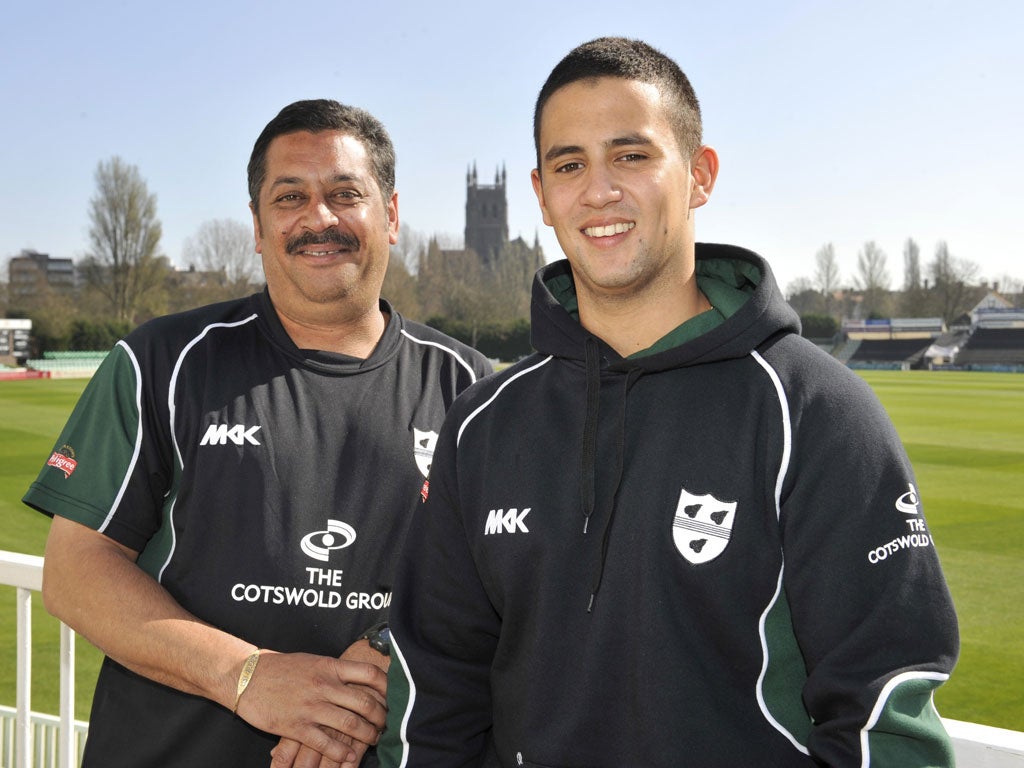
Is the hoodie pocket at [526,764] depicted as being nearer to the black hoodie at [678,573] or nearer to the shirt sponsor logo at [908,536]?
the black hoodie at [678,573]

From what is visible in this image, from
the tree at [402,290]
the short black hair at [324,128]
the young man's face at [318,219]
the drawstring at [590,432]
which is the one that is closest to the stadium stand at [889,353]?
the tree at [402,290]

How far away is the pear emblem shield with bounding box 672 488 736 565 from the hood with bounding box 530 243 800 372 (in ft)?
0.93

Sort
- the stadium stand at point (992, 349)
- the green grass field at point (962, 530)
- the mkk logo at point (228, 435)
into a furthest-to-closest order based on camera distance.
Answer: the stadium stand at point (992, 349)
the green grass field at point (962, 530)
the mkk logo at point (228, 435)

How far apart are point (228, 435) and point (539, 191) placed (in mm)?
1013

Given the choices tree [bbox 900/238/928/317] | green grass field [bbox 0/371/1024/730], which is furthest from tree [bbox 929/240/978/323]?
green grass field [bbox 0/371/1024/730]

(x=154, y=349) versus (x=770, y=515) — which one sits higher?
(x=154, y=349)

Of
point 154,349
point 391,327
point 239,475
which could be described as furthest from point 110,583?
point 391,327

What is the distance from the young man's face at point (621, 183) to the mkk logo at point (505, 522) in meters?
0.49

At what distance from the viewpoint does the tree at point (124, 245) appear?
6412 centimetres

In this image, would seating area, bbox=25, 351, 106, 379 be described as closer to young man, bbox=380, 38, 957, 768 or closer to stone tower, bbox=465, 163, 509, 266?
young man, bbox=380, 38, 957, 768

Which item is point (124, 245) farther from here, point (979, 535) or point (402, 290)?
point (979, 535)

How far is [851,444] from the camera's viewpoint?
5.28 feet

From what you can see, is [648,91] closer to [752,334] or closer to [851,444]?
[752,334]

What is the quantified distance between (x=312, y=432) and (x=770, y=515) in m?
1.26
